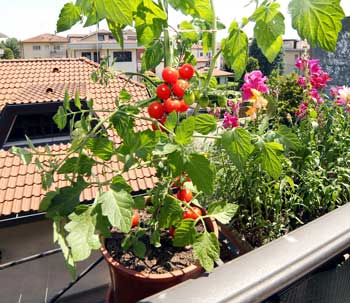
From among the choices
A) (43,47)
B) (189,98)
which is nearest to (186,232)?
(189,98)

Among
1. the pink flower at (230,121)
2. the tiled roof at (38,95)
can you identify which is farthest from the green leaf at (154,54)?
the tiled roof at (38,95)

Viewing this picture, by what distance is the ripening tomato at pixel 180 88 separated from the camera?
2.45 feet

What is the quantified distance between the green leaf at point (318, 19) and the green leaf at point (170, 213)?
0.43 m

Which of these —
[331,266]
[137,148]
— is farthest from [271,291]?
[137,148]

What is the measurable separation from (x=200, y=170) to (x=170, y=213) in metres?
0.13

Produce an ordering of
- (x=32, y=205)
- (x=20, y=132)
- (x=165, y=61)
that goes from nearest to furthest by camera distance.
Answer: (x=165, y=61), (x=32, y=205), (x=20, y=132)

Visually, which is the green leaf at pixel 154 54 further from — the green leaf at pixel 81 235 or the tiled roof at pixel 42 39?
the tiled roof at pixel 42 39

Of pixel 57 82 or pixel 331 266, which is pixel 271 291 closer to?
pixel 331 266

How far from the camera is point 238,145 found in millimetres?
718

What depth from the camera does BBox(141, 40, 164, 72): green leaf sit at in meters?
0.84

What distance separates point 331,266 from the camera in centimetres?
67

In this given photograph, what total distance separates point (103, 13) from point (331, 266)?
62 centimetres

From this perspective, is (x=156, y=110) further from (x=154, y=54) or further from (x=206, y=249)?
(x=206, y=249)

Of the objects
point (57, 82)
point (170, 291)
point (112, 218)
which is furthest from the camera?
point (57, 82)
